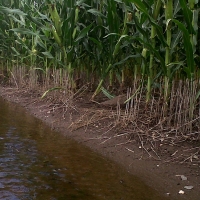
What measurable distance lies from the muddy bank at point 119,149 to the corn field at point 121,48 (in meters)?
Result: 0.39

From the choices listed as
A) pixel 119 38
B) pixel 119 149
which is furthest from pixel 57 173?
pixel 119 38

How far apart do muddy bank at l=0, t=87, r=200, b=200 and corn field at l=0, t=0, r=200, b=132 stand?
0.39 meters

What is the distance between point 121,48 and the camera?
3963 mm

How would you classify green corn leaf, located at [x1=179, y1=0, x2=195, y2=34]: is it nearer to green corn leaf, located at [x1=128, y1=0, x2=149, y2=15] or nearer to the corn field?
the corn field

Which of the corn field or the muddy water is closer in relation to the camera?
the muddy water

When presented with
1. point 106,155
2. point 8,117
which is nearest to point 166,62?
point 106,155

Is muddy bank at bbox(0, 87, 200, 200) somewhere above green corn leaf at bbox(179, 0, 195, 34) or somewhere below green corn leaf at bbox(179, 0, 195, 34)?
below

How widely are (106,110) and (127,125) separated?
0.65m

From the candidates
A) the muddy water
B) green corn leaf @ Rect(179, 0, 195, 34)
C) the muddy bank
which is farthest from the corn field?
the muddy water

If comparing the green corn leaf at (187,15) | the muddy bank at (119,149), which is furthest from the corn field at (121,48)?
the muddy bank at (119,149)

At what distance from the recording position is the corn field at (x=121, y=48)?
289 centimetres

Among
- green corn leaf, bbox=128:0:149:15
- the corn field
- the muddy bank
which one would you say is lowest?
the muddy bank

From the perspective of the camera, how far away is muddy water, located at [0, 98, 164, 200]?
2.09 m

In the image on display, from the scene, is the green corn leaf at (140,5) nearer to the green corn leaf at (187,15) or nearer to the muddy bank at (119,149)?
the green corn leaf at (187,15)
